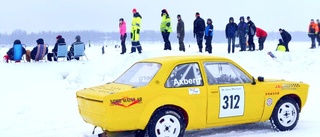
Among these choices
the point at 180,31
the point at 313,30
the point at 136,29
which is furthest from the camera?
the point at 313,30

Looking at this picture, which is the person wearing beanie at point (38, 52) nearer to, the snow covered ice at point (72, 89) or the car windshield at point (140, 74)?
the snow covered ice at point (72, 89)

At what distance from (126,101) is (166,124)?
848mm

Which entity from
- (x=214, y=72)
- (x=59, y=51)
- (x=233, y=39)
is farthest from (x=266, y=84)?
(x=233, y=39)

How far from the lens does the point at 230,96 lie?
337 inches

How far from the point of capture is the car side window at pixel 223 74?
8.59 meters

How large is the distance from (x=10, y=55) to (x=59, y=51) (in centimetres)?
196

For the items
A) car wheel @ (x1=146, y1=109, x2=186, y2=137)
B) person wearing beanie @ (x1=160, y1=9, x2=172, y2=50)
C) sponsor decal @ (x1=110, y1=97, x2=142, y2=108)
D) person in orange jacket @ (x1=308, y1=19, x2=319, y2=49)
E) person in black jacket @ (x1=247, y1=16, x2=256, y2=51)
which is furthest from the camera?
person in orange jacket @ (x1=308, y1=19, x2=319, y2=49)

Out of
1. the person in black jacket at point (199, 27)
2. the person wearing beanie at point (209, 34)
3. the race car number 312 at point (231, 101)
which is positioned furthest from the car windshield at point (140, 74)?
the person wearing beanie at point (209, 34)

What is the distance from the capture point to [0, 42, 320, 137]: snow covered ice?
9.58 metres

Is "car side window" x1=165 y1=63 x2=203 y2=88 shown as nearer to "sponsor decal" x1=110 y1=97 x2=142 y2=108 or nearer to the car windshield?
the car windshield

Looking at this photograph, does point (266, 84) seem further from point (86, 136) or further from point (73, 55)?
point (73, 55)

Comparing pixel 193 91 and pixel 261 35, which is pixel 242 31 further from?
pixel 193 91

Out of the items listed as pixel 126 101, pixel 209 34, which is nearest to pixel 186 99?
pixel 126 101

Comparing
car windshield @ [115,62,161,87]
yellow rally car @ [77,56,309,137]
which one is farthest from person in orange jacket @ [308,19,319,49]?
car windshield @ [115,62,161,87]
